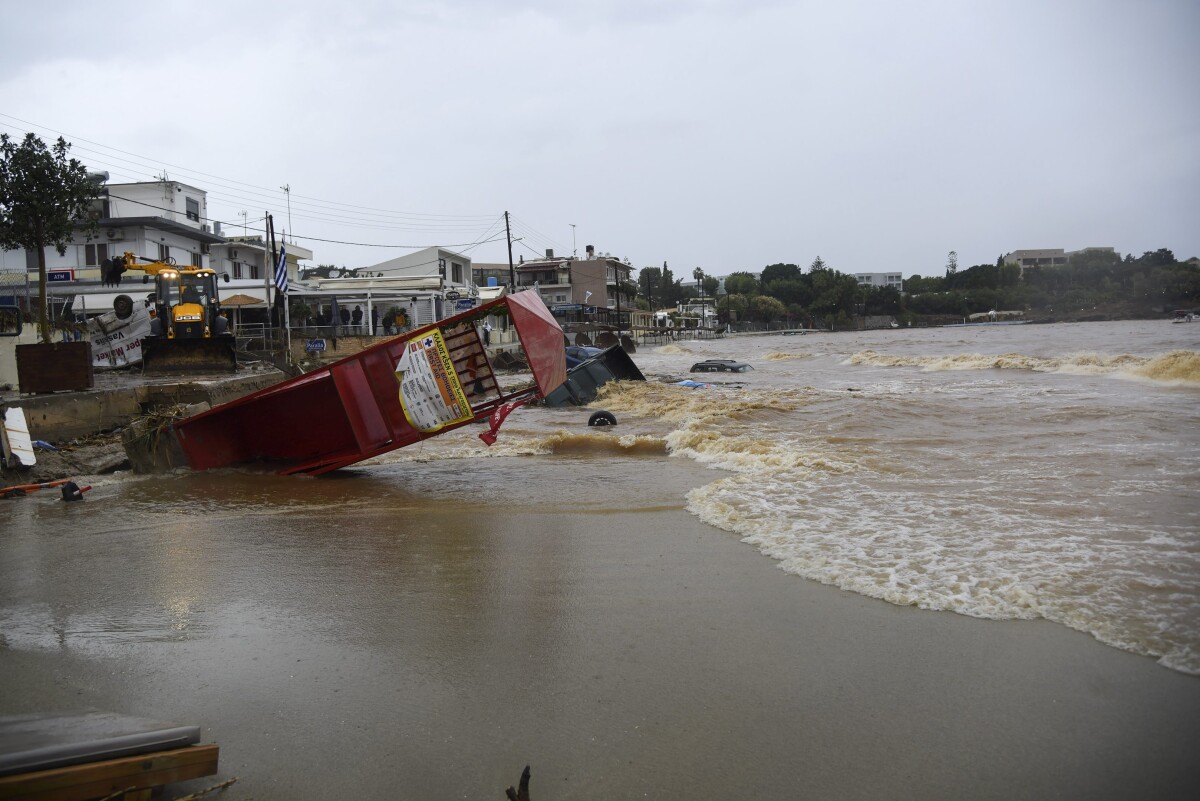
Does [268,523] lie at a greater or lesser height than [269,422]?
lesser

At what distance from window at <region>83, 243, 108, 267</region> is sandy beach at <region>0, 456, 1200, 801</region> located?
41.3 metres

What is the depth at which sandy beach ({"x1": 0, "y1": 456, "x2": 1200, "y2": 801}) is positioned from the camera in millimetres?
3490

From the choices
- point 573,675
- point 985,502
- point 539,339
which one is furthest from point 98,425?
point 985,502

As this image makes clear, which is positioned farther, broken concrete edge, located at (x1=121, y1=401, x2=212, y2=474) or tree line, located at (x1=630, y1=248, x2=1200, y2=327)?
tree line, located at (x1=630, y1=248, x2=1200, y2=327)

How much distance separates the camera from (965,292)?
132500mm

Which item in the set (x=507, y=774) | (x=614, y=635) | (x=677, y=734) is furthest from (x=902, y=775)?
(x=614, y=635)

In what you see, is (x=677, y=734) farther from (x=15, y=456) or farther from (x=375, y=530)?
(x=15, y=456)

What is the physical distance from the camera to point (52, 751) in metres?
2.95

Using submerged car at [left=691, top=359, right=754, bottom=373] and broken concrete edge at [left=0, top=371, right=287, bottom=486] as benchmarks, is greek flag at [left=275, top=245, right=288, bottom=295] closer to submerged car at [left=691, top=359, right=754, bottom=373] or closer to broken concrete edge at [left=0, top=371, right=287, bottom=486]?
broken concrete edge at [left=0, top=371, right=287, bottom=486]

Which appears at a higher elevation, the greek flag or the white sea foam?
the greek flag

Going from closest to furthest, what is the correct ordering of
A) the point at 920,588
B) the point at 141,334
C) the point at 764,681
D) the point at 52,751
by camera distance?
the point at 52,751, the point at 764,681, the point at 920,588, the point at 141,334

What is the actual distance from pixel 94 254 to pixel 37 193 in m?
28.2

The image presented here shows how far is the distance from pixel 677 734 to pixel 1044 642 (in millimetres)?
2410

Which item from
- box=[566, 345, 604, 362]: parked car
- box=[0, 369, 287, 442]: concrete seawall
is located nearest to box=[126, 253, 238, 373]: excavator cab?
box=[0, 369, 287, 442]: concrete seawall
